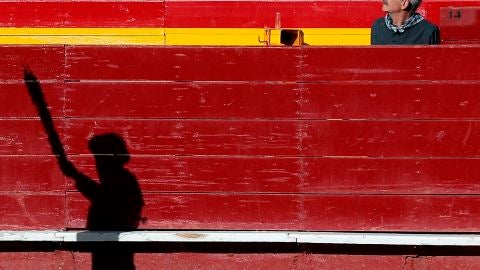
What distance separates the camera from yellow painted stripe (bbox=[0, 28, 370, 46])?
6.09 meters

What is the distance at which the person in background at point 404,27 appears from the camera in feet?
17.6

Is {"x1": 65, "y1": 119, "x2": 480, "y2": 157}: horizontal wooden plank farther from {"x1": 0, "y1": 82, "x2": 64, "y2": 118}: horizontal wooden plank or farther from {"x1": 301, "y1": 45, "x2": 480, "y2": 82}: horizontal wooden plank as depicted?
{"x1": 301, "y1": 45, "x2": 480, "y2": 82}: horizontal wooden plank

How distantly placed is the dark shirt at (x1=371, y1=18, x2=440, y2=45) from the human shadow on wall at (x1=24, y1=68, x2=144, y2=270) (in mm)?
1587

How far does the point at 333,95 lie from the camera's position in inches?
202

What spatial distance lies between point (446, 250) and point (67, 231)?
2.04 meters

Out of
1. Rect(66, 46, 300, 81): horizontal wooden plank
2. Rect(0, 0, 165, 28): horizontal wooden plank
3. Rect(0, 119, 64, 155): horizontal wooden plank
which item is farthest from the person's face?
Rect(0, 119, 64, 155): horizontal wooden plank

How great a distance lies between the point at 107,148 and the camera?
205 inches

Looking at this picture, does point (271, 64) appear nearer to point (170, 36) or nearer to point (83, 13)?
point (170, 36)

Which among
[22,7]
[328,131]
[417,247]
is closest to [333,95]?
[328,131]

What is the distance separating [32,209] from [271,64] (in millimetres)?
1519

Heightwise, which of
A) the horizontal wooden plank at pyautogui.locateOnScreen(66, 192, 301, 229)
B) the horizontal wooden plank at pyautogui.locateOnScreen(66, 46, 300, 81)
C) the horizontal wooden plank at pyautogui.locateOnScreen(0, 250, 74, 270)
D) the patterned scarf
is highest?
the patterned scarf

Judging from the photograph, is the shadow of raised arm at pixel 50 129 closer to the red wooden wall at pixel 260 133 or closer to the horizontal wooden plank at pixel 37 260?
the red wooden wall at pixel 260 133

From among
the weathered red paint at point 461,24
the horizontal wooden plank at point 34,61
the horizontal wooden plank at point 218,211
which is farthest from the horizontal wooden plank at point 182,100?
the weathered red paint at point 461,24

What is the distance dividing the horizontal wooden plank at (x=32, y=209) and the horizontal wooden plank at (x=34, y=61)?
635 millimetres
